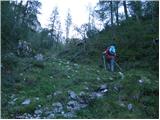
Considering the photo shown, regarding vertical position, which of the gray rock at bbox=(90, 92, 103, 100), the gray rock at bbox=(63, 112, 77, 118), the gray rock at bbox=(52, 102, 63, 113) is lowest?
the gray rock at bbox=(63, 112, 77, 118)

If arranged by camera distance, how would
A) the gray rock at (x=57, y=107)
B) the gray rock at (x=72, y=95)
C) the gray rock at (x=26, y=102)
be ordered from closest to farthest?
the gray rock at (x=57, y=107) → the gray rock at (x=26, y=102) → the gray rock at (x=72, y=95)

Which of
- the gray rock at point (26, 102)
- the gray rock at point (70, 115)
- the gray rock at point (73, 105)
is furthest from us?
the gray rock at point (26, 102)

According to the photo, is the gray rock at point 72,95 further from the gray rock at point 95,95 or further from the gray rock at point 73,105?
the gray rock at point 95,95

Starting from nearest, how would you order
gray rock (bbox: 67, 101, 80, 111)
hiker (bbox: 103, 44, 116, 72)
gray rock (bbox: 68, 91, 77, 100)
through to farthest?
gray rock (bbox: 67, 101, 80, 111) < gray rock (bbox: 68, 91, 77, 100) < hiker (bbox: 103, 44, 116, 72)

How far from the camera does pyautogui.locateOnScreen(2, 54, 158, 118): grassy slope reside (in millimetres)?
12531

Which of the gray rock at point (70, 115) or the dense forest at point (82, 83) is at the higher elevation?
the dense forest at point (82, 83)

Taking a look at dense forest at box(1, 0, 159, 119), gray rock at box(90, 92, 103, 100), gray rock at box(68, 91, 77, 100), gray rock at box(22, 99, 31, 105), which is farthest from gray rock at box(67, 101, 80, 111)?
gray rock at box(22, 99, 31, 105)

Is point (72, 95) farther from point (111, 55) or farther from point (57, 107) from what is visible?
point (111, 55)

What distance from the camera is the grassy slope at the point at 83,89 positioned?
12531 mm

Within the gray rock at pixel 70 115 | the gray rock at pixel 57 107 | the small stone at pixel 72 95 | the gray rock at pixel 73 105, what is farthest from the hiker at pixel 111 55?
the gray rock at pixel 70 115

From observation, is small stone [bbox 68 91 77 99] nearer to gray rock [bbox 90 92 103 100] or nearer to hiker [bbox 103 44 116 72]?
gray rock [bbox 90 92 103 100]

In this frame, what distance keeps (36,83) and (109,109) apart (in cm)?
470

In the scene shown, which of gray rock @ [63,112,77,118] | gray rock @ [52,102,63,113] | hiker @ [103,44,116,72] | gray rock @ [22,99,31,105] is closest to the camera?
gray rock @ [63,112,77,118]

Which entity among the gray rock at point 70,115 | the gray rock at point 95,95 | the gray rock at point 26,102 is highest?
the gray rock at point 95,95
